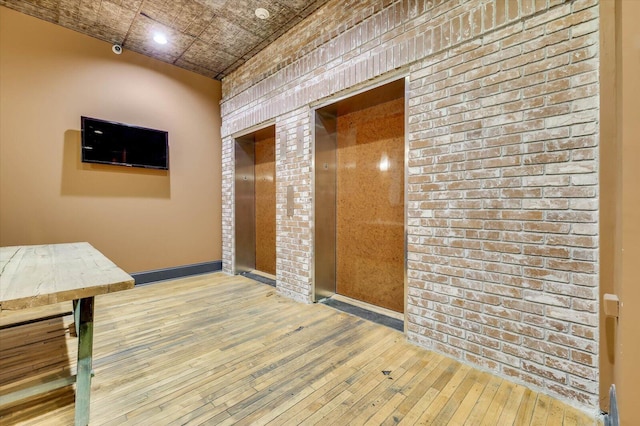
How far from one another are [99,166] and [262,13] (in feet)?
9.42

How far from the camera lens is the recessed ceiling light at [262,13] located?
293cm

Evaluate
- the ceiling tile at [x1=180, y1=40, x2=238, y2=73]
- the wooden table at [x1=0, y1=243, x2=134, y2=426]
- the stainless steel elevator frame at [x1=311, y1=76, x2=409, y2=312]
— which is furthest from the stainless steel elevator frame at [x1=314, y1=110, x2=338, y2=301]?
the wooden table at [x1=0, y1=243, x2=134, y2=426]

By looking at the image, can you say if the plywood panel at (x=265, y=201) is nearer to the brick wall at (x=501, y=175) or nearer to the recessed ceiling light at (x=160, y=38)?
the recessed ceiling light at (x=160, y=38)

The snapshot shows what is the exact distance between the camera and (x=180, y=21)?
3154 millimetres

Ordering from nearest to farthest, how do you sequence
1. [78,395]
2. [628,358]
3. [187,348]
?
1. [628,358]
2. [78,395]
3. [187,348]

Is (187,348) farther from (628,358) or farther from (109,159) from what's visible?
(109,159)

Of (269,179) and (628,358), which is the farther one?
(269,179)

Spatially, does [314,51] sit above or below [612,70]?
above

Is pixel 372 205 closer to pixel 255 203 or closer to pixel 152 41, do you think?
pixel 255 203

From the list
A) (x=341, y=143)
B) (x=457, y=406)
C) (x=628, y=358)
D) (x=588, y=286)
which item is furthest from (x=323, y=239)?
(x=628, y=358)

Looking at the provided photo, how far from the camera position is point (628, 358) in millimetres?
960

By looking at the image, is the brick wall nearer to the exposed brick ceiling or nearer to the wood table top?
the exposed brick ceiling

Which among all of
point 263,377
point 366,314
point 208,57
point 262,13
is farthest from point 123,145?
point 366,314

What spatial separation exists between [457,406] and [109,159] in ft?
14.9
